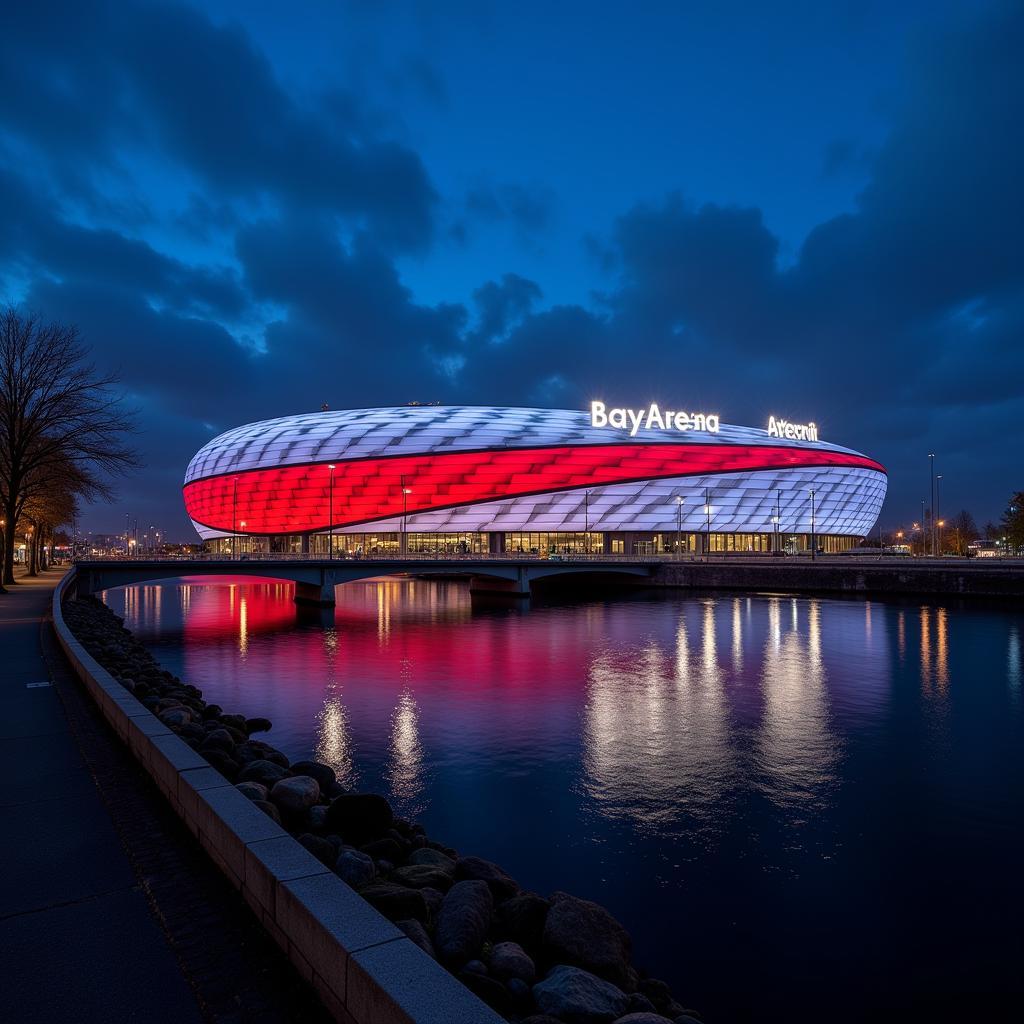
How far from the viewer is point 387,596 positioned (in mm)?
85688

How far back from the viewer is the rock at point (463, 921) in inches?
264

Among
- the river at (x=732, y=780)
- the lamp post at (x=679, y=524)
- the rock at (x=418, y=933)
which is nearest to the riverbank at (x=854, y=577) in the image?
the river at (x=732, y=780)

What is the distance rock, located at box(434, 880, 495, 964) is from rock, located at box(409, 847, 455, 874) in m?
1.46

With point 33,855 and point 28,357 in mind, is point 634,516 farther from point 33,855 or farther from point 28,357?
point 33,855

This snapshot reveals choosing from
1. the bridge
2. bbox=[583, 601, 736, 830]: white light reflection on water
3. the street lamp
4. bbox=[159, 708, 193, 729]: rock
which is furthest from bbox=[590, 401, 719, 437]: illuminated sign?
bbox=[159, 708, 193, 729]: rock

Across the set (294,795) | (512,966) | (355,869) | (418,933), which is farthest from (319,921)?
(294,795)

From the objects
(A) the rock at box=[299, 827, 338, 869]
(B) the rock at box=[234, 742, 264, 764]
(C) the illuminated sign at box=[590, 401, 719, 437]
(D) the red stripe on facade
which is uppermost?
(C) the illuminated sign at box=[590, 401, 719, 437]

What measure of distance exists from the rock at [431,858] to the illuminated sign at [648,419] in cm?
9827

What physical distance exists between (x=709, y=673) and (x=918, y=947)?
21671 mm

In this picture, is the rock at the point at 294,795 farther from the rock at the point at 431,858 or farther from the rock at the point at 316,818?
the rock at the point at 431,858

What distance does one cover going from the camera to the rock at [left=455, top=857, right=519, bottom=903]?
9078 millimetres

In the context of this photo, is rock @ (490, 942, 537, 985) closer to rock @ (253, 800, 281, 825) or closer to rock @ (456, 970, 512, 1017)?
rock @ (456, 970, 512, 1017)

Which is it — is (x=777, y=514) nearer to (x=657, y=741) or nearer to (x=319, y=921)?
(x=657, y=741)

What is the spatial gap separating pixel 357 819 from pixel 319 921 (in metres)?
5.06
